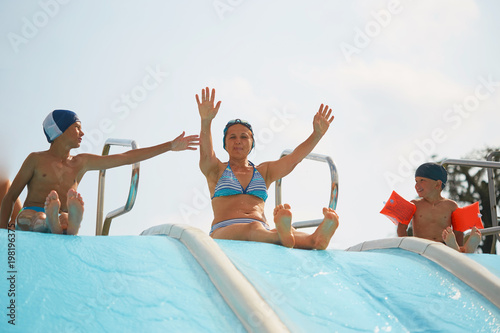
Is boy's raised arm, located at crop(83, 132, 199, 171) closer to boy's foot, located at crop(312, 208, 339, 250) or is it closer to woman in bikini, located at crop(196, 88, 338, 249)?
woman in bikini, located at crop(196, 88, 338, 249)

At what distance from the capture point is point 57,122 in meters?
4.30

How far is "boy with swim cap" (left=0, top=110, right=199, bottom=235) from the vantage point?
3914 mm

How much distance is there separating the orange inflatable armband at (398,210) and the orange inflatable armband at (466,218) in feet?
1.39

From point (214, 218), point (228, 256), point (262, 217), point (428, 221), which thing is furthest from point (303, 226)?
point (228, 256)

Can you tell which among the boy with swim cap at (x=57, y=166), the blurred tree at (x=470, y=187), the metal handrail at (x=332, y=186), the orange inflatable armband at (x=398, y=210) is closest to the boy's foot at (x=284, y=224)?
the metal handrail at (x=332, y=186)

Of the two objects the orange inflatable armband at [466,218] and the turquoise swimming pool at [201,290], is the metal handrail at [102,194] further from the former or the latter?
the orange inflatable armband at [466,218]

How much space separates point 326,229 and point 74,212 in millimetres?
1623

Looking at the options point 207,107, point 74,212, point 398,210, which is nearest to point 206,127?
point 207,107

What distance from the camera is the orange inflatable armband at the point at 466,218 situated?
5.18 meters

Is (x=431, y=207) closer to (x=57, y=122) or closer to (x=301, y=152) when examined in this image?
(x=301, y=152)

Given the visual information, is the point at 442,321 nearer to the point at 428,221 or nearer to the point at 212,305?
the point at 212,305

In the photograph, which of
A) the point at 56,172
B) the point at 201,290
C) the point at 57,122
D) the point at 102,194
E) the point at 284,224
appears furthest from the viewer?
the point at 102,194

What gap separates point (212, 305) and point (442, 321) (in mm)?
1277

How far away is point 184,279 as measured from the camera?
287 cm
